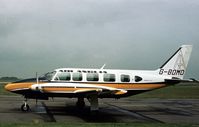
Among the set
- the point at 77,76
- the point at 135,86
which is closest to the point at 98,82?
the point at 77,76

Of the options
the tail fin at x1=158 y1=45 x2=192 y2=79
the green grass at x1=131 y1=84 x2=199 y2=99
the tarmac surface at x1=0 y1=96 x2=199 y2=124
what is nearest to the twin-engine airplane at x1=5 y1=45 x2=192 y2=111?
the tail fin at x1=158 y1=45 x2=192 y2=79

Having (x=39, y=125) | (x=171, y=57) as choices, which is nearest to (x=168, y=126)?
(x=39, y=125)

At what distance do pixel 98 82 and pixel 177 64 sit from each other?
20.6ft

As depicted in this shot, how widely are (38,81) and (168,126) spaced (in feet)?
28.4

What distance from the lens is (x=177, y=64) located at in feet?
80.1

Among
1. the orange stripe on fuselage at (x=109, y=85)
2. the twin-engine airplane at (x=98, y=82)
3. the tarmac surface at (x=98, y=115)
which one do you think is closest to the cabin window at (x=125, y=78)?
the twin-engine airplane at (x=98, y=82)

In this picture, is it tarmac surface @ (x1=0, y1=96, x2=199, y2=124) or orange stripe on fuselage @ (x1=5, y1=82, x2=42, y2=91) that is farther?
orange stripe on fuselage @ (x1=5, y1=82, x2=42, y2=91)

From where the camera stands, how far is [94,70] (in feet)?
72.1

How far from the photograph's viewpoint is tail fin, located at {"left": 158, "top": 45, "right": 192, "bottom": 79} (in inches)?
954

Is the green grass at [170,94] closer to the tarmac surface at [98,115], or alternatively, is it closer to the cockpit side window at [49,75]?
the tarmac surface at [98,115]

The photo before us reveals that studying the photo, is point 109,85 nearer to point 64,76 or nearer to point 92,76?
point 92,76

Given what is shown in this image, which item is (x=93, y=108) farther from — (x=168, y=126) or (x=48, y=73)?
(x=168, y=126)

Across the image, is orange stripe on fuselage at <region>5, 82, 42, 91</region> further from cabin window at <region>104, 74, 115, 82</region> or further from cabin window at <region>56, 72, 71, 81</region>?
cabin window at <region>104, 74, 115, 82</region>

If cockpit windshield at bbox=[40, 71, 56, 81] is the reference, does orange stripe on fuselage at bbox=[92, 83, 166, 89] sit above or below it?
below
